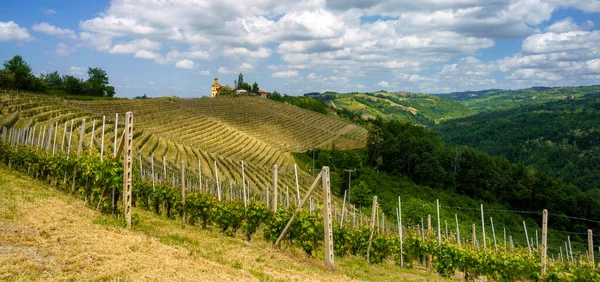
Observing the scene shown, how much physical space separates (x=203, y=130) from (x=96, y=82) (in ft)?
153

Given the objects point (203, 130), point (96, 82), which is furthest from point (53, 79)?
point (203, 130)

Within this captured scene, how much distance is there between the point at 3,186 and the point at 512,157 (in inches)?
4788

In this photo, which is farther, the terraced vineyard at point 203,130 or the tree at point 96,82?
the tree at point 96,82

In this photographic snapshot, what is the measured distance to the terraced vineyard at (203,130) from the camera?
1180 inches

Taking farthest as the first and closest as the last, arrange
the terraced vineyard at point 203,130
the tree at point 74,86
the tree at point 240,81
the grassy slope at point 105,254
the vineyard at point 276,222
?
the tree at point 240,81, the tree at point 74,86, the terraced vineyard at point 203,130, the vineyard at point 276,222, the grassy slope at point 105,254

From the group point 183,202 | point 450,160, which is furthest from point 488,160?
point 183,202

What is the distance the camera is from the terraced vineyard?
29962mm

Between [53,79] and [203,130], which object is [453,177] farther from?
[53,79]

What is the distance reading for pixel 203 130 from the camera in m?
51.1

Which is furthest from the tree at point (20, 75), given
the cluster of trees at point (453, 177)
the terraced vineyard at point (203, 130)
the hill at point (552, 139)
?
the hill at point (552, 139)

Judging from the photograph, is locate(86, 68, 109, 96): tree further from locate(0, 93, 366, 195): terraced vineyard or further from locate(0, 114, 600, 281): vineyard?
locate(0, 114, 600, 281): vineyard

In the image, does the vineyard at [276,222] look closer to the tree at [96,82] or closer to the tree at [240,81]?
the tree at [96,82]

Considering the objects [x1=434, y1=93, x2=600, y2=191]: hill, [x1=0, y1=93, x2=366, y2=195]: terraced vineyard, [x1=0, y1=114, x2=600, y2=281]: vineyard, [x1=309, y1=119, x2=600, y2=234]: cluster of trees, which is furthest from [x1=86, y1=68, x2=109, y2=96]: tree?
[x1=434, y1=93, x2=600, y2=191]: hill

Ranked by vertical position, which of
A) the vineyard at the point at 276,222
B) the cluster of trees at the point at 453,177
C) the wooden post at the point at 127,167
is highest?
the wooden post at the point at 127,167
